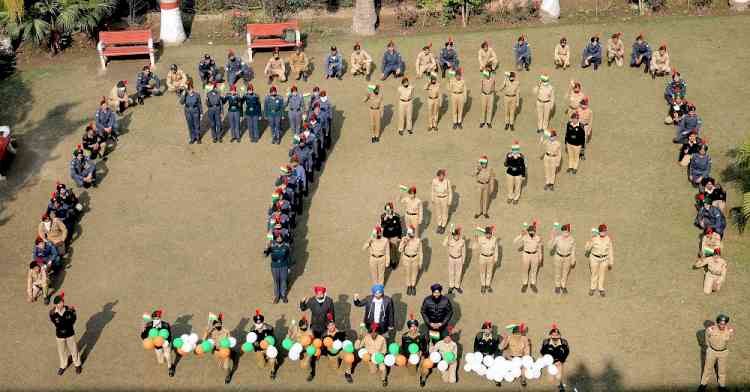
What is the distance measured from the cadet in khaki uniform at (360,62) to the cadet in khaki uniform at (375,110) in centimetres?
311

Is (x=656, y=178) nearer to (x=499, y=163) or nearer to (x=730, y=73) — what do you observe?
(x=499, y=163)

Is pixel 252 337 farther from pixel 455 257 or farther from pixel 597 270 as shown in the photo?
pixel 597 270

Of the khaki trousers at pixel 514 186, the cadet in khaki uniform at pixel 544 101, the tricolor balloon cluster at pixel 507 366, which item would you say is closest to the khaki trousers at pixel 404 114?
the cadet in khaki uniform at pixel 544 101

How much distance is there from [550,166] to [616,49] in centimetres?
710

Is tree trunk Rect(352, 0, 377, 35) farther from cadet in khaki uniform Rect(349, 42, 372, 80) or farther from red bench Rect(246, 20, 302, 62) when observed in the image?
cadet in khaki uniform Rect(349, 42, 372, 80)

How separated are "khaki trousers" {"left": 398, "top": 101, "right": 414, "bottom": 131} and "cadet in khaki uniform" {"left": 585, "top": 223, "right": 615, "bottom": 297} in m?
7.37

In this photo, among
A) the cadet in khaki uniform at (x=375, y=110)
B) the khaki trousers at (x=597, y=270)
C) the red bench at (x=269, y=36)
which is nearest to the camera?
the khaki trousers at (x=597, y=270)

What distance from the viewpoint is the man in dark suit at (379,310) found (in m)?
19.5

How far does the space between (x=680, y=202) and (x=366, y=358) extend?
9301 mm

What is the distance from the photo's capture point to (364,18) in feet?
110

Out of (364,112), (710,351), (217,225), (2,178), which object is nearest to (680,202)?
(710,351)

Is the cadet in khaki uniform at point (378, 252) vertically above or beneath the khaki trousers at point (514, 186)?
beneath

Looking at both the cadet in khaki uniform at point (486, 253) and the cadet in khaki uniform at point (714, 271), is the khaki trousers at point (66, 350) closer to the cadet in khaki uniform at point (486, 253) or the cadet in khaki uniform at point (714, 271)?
the cadet in khaki uniform at point (486, 253)

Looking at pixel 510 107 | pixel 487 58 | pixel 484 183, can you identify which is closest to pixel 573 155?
pixel 510 107
